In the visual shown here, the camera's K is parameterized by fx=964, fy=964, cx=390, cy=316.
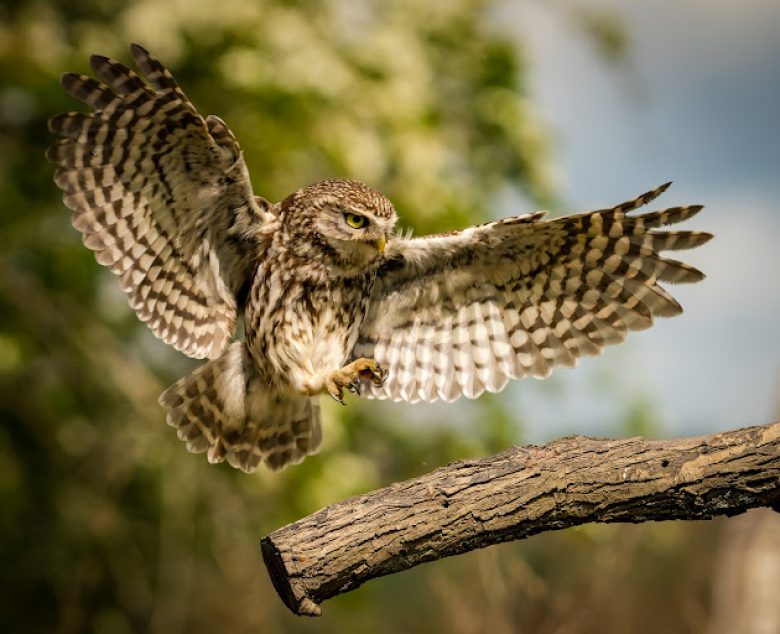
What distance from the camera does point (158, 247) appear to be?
3.90 m

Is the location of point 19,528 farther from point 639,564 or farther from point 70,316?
point 639,564

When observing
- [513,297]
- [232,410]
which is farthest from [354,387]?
[513,297]

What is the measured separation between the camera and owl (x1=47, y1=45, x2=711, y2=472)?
364 cm

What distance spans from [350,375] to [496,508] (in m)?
0.84

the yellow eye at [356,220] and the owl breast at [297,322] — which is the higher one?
the yellow eye at [356,220]

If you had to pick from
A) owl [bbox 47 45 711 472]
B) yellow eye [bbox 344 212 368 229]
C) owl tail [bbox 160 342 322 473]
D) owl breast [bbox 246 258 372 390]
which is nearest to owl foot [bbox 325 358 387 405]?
owl [bbox 47 45 711 472]

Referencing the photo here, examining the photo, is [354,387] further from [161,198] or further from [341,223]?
[161,198]

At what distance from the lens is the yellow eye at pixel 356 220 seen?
3.75m

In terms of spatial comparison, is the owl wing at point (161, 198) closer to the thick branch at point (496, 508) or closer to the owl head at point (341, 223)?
the owl head at point (341, 223)

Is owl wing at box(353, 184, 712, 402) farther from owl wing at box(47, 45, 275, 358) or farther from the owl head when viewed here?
owl wing at box(47, 45, 275, 358)

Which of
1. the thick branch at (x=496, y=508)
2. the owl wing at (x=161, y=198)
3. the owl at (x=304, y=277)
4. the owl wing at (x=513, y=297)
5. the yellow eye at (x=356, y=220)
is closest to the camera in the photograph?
the thick branch at (x=496, y=508)

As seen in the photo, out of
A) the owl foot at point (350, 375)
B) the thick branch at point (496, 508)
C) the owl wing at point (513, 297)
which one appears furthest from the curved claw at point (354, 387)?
the thick branch at point (496, 508)

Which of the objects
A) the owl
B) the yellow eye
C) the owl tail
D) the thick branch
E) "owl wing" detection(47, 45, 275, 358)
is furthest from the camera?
the owl tail

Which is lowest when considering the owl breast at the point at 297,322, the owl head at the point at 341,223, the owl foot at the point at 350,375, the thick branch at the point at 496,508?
the thick branch at the point at 496,508
